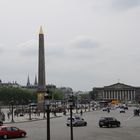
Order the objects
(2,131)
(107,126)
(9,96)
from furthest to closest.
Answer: (9,96)
(107,126)
(2,131)

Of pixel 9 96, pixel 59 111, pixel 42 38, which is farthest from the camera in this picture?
pixel 9 96

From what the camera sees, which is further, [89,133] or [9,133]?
[89,133]

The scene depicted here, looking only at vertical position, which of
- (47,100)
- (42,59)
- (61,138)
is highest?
(42,59)

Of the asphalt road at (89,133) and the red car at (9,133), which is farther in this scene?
the red car at (9,133)

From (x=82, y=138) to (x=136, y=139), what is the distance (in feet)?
14.3

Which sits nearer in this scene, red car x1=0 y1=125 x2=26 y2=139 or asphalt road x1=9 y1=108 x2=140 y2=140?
asphalt road x1=9 y1=108 x2=140 y2=140

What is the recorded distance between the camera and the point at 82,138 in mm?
38031

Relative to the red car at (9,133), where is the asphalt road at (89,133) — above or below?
below

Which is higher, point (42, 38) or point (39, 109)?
point (42, 38)

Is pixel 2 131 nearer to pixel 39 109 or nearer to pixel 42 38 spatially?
pixel 42 38

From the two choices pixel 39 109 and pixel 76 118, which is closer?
pixel 76 118

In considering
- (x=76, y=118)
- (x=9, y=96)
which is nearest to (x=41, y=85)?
(x=76, y=118)

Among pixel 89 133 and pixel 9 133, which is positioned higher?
pixel 9 133

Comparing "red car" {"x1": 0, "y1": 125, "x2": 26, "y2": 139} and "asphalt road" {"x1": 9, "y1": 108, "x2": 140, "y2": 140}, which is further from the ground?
"red car" {"x1": 0, "y1": 125, "x2": 26, "y2": 139}
